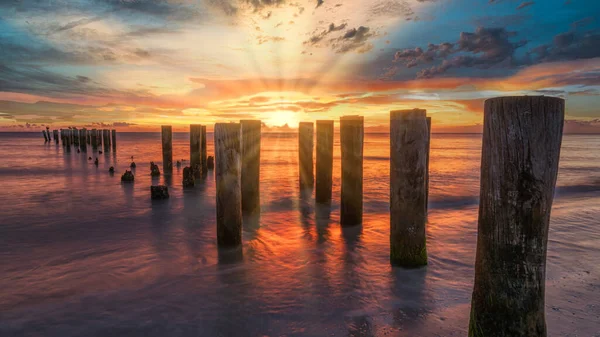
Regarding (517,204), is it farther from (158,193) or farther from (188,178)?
(188,178)

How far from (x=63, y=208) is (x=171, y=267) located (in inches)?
267

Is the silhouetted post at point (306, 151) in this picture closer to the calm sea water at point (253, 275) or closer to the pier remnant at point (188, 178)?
the calm sea water at point (253, 275)

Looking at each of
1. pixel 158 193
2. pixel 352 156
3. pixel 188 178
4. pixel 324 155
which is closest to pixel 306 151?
pixel 324 155

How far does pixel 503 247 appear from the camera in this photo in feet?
8.97

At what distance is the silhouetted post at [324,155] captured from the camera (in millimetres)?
9196

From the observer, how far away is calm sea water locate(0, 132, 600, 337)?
3.95 meters

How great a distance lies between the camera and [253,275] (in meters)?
5.29

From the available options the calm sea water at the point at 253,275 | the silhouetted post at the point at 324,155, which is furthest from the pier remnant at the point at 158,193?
the silhouetted post at the point at 324,155

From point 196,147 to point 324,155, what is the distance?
8.19 meters

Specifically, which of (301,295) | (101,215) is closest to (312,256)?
(301,295)

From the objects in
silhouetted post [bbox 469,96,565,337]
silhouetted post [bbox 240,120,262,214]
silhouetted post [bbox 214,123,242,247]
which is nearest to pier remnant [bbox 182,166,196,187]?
silhouetted post [bbox 240,120,262,214]

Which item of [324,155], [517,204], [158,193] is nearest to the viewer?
[517,204]

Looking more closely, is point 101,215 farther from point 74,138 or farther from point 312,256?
point 74,138

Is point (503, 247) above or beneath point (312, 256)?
above
